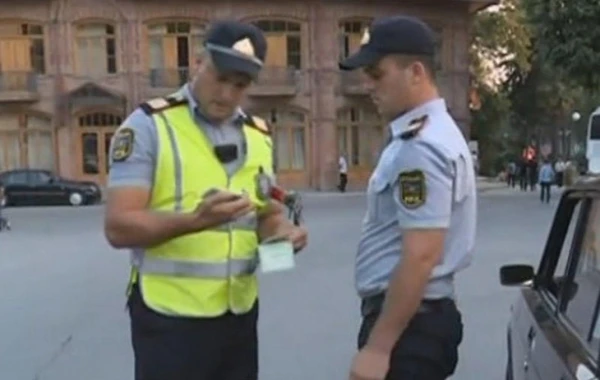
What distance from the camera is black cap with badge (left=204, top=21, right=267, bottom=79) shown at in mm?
3137

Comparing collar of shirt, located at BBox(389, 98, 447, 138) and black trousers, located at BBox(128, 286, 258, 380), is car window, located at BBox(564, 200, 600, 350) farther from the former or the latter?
black trousers, located at BBox(128, 286, 258, 380)

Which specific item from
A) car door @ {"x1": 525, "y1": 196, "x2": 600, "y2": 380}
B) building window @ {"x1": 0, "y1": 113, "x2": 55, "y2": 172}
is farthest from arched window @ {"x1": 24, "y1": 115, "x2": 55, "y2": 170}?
car door @ {"x1": 525, "y1": 196, "x2": 600, "y2": 380}

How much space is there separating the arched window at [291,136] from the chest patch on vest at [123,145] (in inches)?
1523

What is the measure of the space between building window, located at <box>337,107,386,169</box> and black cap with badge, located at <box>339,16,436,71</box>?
128ft

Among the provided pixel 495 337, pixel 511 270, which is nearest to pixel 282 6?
pixel 495 337

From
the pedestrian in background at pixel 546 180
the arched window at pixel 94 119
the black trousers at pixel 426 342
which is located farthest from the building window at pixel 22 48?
the black trousers at pixel 426 342

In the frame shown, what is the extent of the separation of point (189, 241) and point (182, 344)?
Result: 1.13ft

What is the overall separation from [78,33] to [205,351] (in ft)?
131

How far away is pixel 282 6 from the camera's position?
41.6 meters

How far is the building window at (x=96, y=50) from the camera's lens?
41375mm

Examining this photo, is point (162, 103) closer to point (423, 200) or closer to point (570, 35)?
point (423, 200)

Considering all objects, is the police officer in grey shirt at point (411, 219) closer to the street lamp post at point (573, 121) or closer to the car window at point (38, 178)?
the car window at point (38, 178)

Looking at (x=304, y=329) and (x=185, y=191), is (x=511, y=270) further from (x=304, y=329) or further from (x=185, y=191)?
(x=304, y=329)

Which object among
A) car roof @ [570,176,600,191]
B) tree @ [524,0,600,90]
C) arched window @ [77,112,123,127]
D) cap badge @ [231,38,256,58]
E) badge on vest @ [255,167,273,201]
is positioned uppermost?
tree @ [524,0,600,90]
